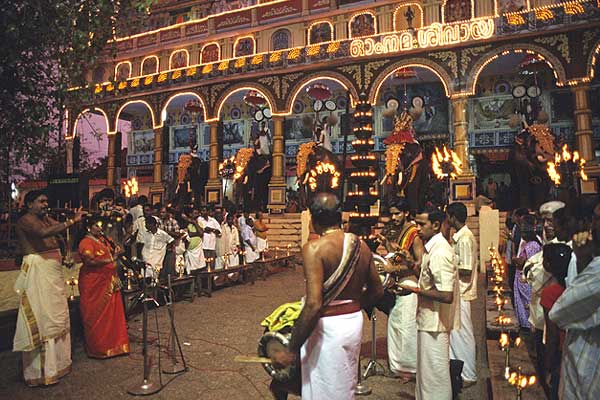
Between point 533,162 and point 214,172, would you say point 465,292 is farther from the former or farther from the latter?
point 214,172

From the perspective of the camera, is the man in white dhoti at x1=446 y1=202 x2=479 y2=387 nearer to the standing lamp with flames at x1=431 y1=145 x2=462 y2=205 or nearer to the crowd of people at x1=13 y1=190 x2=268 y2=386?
the crowd of people at x1=13 y1=190 x2=268 y2=386

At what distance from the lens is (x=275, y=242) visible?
56.0 feet

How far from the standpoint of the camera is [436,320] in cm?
354

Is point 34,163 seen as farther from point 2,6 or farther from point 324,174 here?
point 324,174

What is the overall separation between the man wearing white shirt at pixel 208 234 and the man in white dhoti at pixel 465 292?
6.61m

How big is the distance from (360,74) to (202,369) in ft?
49.4

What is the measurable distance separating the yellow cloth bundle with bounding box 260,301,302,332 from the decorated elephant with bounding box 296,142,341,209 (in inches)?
556

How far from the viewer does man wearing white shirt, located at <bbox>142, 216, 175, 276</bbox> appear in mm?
8422

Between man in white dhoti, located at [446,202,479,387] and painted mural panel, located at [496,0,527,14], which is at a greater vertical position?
painted mural panel, located at [496,0,527,14]

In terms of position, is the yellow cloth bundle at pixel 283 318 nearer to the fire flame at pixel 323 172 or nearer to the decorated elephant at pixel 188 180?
the fire flame at pixel 323 172

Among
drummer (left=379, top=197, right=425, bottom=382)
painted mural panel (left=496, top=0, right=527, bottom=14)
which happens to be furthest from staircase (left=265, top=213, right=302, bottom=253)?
drummer (left=379, top=197, right=425, bottom=382)

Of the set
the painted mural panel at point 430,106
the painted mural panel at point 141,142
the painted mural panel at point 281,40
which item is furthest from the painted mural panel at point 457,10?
the painted mural panel at point 141,142

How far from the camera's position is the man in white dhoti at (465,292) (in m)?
4.67

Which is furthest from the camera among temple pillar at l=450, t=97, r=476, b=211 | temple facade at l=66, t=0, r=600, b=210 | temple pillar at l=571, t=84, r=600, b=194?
temple pillar at l=450, t=97, r=476, b=211
